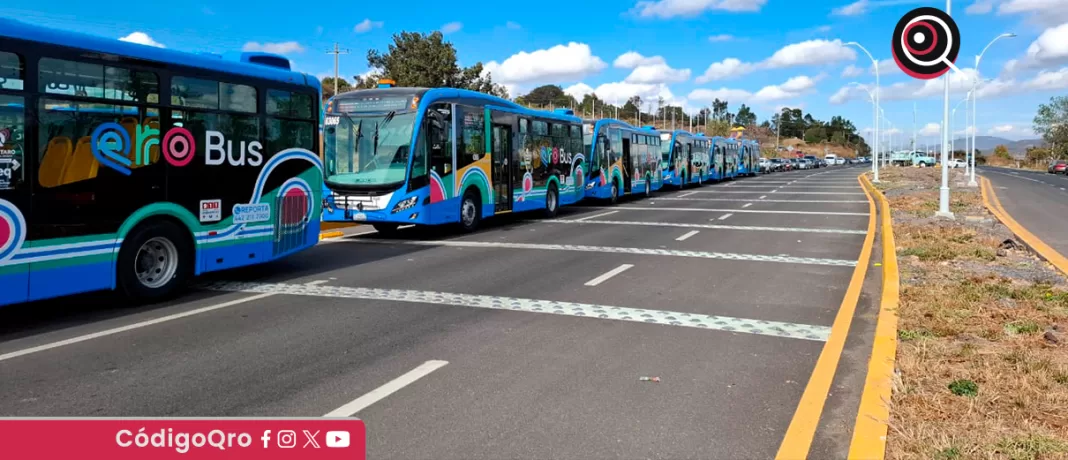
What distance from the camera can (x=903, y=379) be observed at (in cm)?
549

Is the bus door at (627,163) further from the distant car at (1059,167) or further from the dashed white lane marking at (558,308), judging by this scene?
the distant car at (1059,167)

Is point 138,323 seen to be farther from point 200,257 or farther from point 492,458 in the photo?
point 492,458

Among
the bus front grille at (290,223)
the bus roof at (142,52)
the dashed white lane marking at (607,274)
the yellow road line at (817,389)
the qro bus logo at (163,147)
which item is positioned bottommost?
the yellow road line at (817,389)

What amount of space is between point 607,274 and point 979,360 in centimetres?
572

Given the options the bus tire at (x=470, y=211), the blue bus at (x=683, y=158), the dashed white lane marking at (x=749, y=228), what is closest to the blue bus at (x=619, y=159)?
the blue bus at (x=683, y=158)

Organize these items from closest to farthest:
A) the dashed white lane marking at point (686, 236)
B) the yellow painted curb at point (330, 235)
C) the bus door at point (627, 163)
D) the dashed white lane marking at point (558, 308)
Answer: the dashed white lane marking at point (558, 308) → the dashed white lane marking at point (686, 236) → the yellow painted curb at point (330, 235) → the bus door at point (627, 163)

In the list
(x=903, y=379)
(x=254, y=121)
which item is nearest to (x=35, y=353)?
(x=254, y=121)

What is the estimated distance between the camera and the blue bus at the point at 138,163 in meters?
7.43

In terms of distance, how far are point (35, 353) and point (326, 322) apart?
2.46m

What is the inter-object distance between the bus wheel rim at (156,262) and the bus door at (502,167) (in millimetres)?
9929

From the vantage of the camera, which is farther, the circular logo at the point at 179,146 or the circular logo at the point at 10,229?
the circular logo at the point at 179,146

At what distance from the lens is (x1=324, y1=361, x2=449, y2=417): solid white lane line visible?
5102 mm

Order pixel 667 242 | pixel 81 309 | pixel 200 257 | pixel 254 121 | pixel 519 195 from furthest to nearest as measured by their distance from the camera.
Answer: pixel 519 195 < pixel 667 242 < pixel 254 121 < pixel 200 257 < pixel 81 309

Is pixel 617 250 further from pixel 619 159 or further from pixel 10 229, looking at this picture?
pixel 619 159
